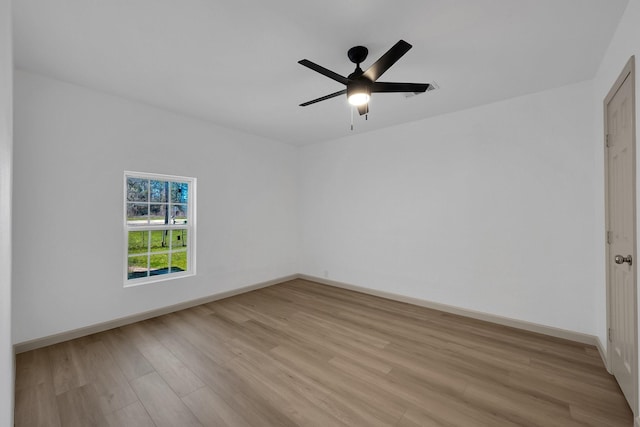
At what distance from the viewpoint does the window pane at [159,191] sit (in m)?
3.83

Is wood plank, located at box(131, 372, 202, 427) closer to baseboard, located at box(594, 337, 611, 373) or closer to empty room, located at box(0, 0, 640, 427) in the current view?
empty room, located at box(0, 0, 640, 427)

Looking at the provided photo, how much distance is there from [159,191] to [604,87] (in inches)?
202

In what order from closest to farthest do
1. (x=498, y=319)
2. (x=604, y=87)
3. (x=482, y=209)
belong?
(x=604, y=87) < (x=498, y=319) < (x=482, y=209)

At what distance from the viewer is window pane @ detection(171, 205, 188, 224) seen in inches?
159

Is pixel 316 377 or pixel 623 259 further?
pixel 316 377

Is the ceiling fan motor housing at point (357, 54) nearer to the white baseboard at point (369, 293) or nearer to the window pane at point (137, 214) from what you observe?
the window pane at point (137, 214)

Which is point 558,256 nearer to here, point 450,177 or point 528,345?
point 528,345

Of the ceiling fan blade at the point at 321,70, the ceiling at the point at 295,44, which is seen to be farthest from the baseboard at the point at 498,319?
the ceiling fan blade at the point at 321,70

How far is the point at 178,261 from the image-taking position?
408 cm

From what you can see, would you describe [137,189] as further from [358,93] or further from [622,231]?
[622,231]

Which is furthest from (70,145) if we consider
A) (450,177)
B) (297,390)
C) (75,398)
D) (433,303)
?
(433,303)

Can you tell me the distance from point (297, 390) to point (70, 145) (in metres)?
3.48

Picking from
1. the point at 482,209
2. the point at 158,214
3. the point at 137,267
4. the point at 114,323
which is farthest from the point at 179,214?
the point at 482,209

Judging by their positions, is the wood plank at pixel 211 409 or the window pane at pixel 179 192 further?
the window pane at pixel 179 192
